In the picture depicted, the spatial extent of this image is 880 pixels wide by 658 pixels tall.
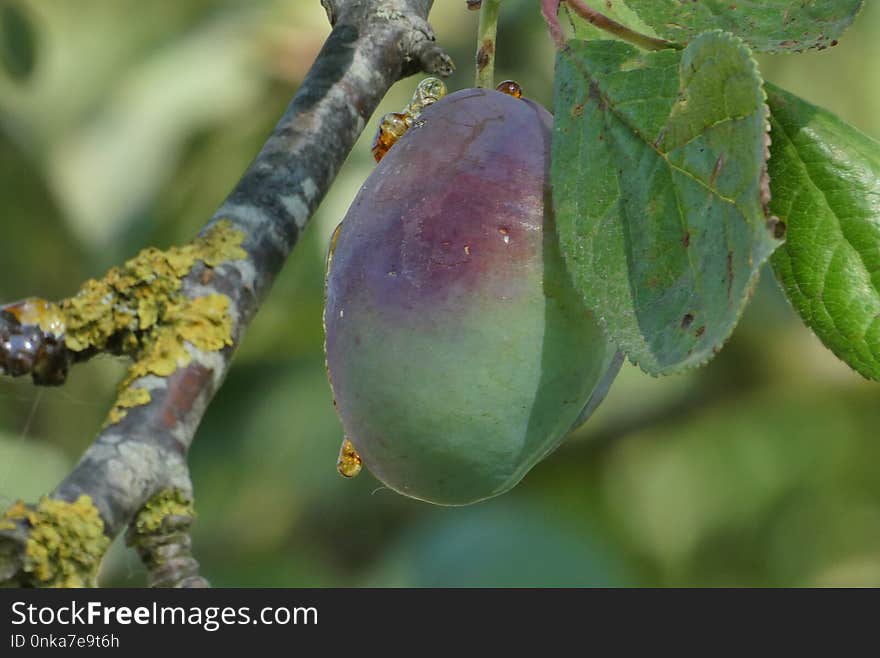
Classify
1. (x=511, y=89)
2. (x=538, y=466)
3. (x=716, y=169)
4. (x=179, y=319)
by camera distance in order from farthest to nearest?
(x=538, y=466)
(x=511, y=89)
(x=179, y=319)
(x=716, y=169)

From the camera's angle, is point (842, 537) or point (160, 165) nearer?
point (842, 537)

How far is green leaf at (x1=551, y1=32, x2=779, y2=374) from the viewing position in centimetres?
64

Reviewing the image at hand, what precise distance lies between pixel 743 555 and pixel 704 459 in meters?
0.22

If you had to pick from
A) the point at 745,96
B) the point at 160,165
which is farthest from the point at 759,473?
the point at 745,96

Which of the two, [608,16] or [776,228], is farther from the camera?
[608,16]

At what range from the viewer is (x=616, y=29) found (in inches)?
32.2

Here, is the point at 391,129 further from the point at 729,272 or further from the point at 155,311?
the point at 729,272

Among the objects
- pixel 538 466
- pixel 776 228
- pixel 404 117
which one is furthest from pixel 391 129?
pixel 538 466

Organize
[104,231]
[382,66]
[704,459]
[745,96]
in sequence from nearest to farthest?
[745,96] < [382,66] < [704,459] < [104,231]

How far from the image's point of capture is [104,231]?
2896mm

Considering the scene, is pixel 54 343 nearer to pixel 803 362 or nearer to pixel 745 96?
pixel 745 96

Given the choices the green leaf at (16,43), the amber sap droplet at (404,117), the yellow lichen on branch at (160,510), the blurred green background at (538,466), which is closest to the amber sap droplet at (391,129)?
the amber sap droplet at (404,117)

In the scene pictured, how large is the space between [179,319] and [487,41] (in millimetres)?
286

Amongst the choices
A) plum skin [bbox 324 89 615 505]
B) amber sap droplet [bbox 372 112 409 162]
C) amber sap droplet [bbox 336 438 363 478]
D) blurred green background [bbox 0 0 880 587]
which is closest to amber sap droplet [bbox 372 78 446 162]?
amber sap droplet [bbox 372 112 409 162]
